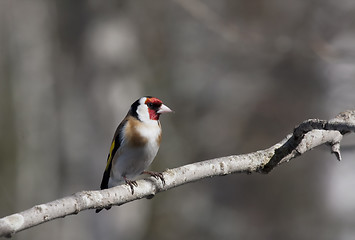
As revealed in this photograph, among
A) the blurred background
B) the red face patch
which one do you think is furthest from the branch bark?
the blurred background

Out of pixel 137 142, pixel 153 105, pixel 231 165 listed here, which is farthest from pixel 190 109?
pixel 231 165

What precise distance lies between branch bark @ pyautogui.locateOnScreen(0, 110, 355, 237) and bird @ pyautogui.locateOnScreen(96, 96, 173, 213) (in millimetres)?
959

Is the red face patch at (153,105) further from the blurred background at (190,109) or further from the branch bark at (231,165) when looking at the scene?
the blurred background at (190,109)

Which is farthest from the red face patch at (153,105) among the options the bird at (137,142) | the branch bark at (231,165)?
the branch bark at (231,165)

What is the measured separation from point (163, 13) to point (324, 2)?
356 cm

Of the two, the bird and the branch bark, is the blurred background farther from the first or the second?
the branch bark

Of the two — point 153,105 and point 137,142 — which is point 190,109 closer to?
point 153,105

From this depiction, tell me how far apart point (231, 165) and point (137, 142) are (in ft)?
3.69

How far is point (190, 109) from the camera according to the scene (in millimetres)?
13109

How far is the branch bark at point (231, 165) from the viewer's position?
9.91 ft

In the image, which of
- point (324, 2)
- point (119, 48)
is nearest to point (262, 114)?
point (324, 2)

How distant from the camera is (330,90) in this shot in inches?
435

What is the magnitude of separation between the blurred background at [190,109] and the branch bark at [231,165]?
5.08 meters

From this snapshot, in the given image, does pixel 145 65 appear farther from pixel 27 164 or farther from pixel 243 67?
pixel 27 164
